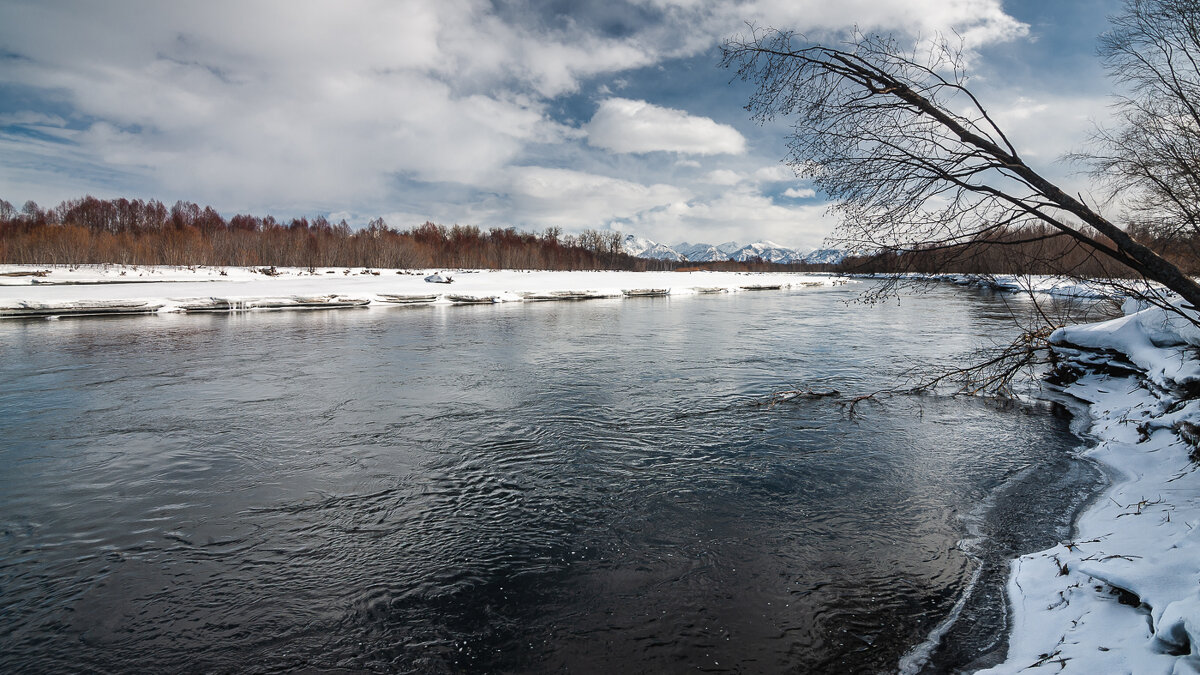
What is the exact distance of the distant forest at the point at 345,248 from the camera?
4.43 metres

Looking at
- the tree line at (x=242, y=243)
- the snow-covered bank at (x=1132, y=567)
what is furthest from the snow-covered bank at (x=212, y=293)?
the snow-covered bank at (x=1132, y=567)

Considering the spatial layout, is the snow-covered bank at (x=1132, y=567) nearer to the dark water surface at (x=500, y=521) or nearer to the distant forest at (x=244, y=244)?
the dark water surface at (x=500, y=521)

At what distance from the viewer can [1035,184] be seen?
12.2ft

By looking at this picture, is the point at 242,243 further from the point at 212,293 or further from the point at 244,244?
the point at 212,293

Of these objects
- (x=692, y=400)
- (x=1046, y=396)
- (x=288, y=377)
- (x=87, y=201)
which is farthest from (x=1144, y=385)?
(x=87, y=201)

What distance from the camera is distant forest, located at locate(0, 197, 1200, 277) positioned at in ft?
14.5

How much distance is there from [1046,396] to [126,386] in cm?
1659

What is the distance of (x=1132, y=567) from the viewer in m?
3.34

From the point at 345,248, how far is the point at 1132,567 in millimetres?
82233

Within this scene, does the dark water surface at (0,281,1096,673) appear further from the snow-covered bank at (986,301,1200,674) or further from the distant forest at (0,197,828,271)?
the distant forest at (0,197,828,271)

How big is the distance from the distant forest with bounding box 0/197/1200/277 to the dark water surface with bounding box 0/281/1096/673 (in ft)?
7.84

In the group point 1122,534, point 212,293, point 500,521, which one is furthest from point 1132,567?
point 212,293

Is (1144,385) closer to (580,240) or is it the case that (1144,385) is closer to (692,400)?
(692,400)

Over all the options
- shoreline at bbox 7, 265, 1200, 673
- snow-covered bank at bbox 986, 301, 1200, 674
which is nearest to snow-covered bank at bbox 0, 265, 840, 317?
shoreline at bbox 7, 265, 1200, 673
